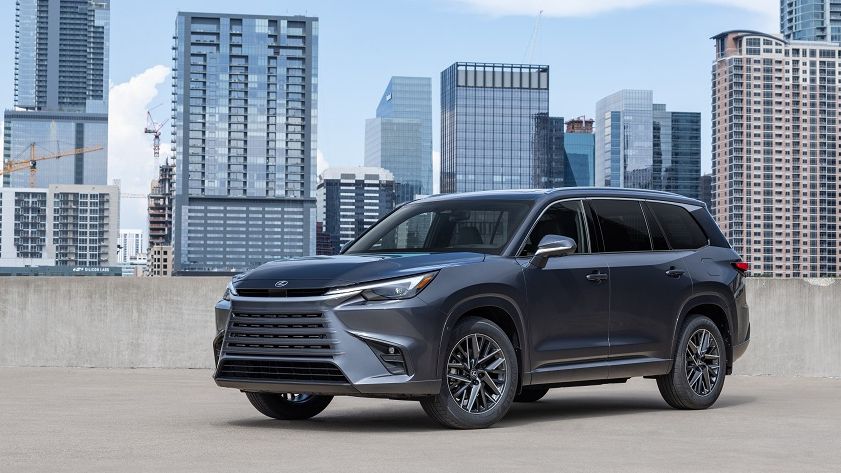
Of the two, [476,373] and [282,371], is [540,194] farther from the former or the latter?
[282,371]

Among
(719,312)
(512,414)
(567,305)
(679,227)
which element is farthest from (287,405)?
(719,312)

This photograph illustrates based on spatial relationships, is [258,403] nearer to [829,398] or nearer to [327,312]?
[327,312]

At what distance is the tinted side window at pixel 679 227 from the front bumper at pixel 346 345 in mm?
2906

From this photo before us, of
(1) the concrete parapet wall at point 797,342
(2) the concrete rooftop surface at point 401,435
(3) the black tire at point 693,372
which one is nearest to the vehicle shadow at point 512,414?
(2) the concrete rooftop surface at point 401,435

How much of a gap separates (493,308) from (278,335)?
4.94 ft

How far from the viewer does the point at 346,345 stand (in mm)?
8367

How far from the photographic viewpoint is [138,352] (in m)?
16.5

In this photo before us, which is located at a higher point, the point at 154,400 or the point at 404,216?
the point at 404,216

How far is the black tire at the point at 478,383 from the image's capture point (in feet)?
28.4

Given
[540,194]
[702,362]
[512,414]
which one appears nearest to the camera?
[540,194]

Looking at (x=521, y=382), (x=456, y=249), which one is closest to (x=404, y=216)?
(x=456, y=249)

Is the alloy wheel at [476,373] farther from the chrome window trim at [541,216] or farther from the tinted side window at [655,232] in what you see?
the tinted side window at [655,232]

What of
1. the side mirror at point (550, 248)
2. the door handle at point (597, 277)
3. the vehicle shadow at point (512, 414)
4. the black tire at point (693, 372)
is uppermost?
the side mirror at point (550, 248)

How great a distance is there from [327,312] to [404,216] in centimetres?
184
